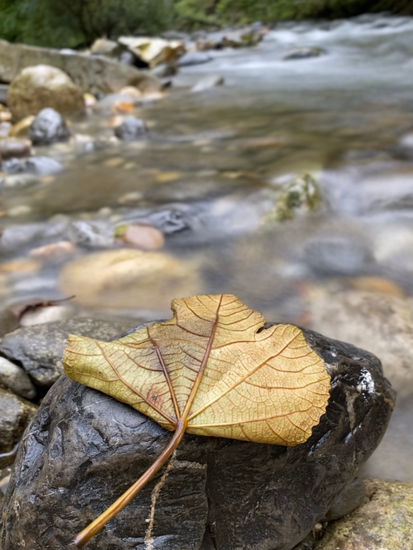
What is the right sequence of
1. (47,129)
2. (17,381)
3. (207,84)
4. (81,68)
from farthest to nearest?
(81,68), (207,84), (47,129), (17,381)

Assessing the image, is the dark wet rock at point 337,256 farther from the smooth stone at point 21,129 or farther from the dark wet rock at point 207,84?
the dark wet rock at point 207,84

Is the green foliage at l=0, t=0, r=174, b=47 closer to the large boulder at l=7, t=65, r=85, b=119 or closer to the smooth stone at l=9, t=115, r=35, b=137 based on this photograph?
the large boulder at l=7, t=65, r=85, b=119

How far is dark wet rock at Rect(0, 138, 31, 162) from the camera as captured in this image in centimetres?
573

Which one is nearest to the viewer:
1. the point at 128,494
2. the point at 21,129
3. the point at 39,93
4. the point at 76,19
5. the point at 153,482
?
the point at 128,494

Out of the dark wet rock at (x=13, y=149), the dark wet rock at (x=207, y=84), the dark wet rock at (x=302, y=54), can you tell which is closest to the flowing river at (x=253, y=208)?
the dark wet rock at (x=13, y=149)

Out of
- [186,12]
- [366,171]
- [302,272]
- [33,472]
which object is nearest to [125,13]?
[186,12]

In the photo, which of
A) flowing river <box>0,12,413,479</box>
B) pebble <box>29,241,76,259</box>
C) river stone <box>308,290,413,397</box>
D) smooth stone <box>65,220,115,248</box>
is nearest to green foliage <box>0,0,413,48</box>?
flowing river <box>0,12,413,479</box>

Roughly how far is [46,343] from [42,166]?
3621mm

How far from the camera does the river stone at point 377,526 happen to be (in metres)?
1.41

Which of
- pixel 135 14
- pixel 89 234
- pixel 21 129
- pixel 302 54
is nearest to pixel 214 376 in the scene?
pixel 89 234

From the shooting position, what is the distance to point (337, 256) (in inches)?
132

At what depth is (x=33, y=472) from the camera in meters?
1.19

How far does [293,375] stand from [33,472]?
2.15 feet

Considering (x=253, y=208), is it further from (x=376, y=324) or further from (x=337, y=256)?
(x=376, y=324)
